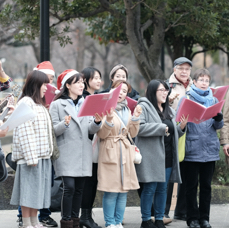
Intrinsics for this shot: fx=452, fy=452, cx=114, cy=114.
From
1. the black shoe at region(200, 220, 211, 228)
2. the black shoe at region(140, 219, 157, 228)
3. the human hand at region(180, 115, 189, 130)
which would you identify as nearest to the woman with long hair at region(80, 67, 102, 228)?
the black shoe at region(140, 219, 157, 228)

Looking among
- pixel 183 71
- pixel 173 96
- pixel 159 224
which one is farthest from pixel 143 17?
pixel 159 224

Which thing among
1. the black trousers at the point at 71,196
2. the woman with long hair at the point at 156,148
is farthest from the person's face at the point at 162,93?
the black trousers at the point at 71,196

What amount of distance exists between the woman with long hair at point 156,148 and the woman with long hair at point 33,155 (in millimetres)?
1170

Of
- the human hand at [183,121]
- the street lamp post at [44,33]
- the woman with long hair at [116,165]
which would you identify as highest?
the street lamp post at [44,33]

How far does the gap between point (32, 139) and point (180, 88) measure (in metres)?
2.23

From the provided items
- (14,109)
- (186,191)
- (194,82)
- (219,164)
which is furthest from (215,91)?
(14,109)

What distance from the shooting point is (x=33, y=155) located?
4.55m

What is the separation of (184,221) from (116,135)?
1674 millimetres

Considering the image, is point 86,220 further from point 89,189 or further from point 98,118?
point 98,118

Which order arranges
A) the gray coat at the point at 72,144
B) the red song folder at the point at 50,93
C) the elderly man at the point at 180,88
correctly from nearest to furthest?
the gray coat at the point at 72,144 → the red song folder at the point at 50,93 → the elderly man at the point at 180,88

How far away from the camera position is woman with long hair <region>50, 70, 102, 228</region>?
4.91 m

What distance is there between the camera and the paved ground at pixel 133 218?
18.9 ft

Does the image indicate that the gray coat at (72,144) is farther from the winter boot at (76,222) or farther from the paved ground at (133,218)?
the paved ground at (133,218)

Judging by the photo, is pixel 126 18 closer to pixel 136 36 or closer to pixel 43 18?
pixel 136 36
